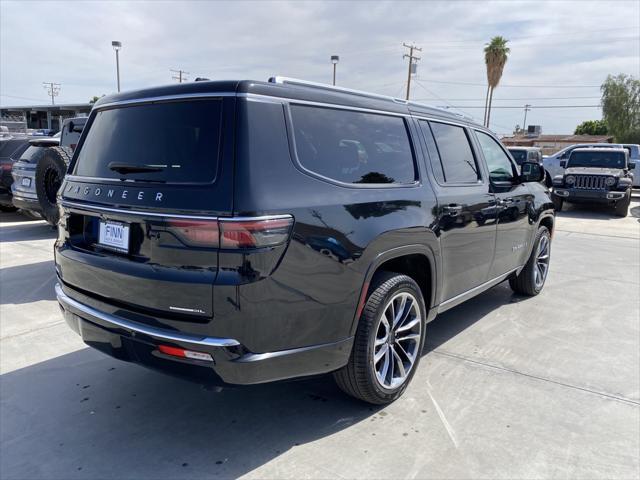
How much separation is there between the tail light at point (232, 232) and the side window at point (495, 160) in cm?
281

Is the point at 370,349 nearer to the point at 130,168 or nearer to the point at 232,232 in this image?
the point at 232,232

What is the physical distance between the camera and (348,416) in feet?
10.3

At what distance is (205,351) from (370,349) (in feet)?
3.38

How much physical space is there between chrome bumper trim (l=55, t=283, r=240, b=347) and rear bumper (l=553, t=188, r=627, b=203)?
13744mm

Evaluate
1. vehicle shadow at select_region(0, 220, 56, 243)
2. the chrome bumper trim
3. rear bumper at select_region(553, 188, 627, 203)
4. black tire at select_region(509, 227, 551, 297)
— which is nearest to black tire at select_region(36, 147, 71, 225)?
vehicle shadow at select_region(0, 220, 56, 243)

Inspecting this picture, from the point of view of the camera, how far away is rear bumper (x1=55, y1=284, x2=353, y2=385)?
2.35 meters

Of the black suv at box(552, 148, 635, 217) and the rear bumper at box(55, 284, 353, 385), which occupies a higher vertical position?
the black suv at box(552, 148, 635, 217)

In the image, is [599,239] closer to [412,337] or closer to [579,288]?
[579,288]

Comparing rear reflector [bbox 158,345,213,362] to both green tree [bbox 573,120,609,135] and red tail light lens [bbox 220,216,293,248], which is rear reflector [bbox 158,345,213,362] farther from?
green tree [bbox 573,120,609,135]

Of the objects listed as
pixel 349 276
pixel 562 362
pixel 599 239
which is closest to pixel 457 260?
pixel 562 362

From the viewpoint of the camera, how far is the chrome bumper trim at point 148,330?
2.32 m

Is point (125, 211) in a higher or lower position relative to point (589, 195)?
higher

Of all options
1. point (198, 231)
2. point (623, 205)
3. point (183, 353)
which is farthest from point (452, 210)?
point (623, 205)

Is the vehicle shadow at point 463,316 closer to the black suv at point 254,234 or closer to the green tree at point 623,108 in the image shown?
the black suv at point 254,234
